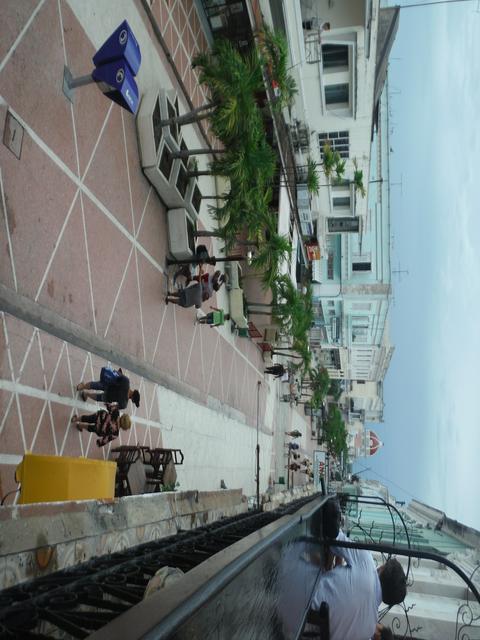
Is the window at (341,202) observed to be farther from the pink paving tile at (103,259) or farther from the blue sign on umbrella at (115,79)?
the blue sign on umbrella at (115,79)

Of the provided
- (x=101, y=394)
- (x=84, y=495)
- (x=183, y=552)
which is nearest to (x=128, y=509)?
(x=84, y=495)

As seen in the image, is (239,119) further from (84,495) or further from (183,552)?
(183,552)

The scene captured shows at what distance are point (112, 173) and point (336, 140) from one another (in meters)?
14.0

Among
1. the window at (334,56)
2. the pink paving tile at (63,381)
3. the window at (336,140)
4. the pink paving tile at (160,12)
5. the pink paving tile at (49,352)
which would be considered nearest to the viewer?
the pink paving tile at (49,352)

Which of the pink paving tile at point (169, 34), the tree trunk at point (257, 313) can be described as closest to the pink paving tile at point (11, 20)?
the pink paving tile at point (169, 34)

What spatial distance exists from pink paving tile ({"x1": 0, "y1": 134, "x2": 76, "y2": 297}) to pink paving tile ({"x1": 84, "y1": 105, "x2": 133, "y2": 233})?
919 mm

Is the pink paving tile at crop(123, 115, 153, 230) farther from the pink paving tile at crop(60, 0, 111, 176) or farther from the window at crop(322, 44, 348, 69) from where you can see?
the window at crop(322, 44, 348, 69)

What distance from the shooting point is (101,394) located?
20.5 ft

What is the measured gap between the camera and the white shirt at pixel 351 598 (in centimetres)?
394

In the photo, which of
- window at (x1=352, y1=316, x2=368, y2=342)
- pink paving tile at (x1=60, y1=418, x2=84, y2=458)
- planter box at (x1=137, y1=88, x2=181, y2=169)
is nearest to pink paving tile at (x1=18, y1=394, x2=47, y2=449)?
pink paving tile at (x1=60, y1=418, x2=84, y2=458)

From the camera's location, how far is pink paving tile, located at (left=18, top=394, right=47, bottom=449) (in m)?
5.03

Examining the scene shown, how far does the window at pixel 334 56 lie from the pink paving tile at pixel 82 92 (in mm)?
11521

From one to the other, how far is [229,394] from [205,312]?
277 cm

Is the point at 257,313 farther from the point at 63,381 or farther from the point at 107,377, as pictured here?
the point at 63,381
